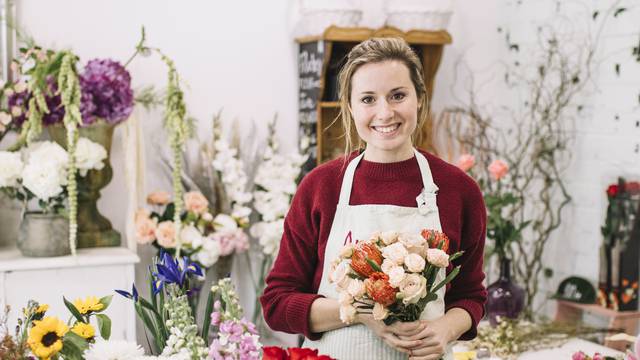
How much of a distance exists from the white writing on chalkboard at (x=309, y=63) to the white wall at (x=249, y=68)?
7 cm

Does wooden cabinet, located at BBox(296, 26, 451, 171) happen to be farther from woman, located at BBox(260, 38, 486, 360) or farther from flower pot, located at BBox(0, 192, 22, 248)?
woman, located at BBox(260, 38, 486, 360)

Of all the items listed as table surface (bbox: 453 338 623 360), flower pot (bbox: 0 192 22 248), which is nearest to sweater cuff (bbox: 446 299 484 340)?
table surface (bbox: 453 338 623 360)

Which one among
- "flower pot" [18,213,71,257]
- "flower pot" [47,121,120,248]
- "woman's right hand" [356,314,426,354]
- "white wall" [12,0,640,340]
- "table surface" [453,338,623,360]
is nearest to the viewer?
"woman's right hand" [356,314,426,354]

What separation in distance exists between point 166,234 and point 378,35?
1.26 meters

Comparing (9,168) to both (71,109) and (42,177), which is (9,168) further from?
(71,109)

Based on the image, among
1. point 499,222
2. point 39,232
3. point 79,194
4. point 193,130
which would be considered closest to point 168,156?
point 193,130

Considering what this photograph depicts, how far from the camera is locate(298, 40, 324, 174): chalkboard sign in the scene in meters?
3.47

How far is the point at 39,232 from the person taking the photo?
2.91m

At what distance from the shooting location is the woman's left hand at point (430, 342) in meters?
1.68

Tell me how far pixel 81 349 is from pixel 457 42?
9.88 feet

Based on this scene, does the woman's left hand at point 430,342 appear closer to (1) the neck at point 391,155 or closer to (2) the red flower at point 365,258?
(2) the red flower at point 365,258

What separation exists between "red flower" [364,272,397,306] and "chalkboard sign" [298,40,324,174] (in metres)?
2.03

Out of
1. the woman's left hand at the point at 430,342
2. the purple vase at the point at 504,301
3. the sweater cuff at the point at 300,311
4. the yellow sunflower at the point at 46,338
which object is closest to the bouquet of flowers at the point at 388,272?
the woman's left hand at the point at 430,342

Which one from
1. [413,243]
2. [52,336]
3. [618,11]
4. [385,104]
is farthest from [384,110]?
[618,11]
